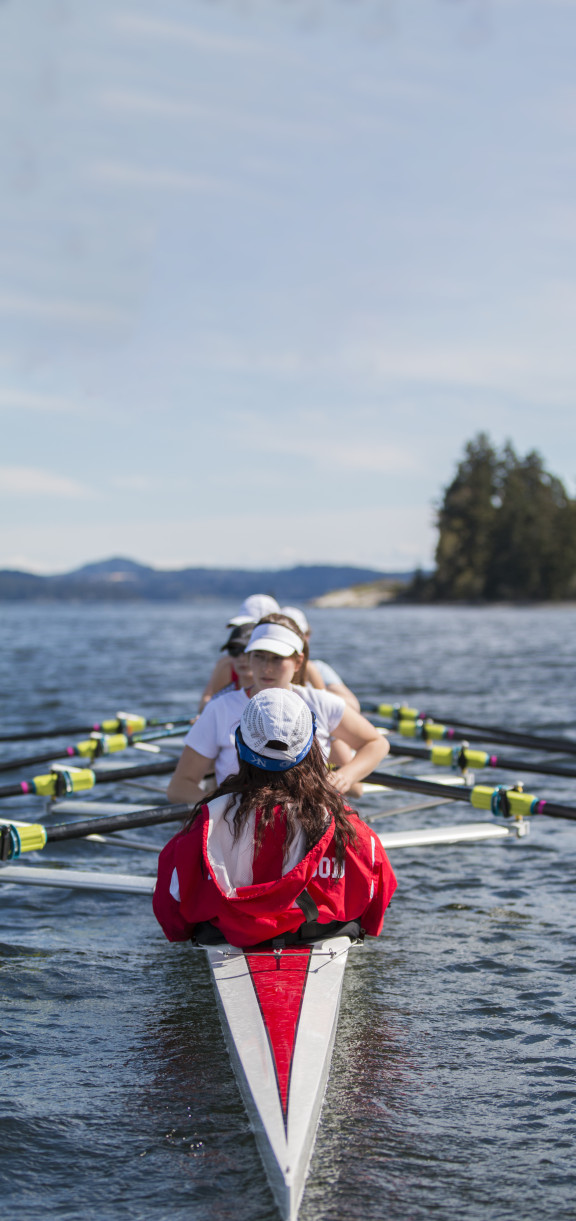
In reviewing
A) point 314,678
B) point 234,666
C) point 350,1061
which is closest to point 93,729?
point 234,666

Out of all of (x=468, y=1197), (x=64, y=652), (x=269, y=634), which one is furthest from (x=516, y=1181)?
(x=64, y=652)

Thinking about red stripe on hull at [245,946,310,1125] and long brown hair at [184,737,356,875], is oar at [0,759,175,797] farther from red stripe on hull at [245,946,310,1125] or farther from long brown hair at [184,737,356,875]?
long brown hair at [184,737,356,875]

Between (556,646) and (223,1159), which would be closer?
(223,1159)

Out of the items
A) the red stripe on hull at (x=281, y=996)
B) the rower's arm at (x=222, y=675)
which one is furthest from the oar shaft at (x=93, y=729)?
the red stripe on hull at (x=281, y=996)

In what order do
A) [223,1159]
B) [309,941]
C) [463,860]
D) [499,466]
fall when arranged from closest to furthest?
[223,1159] → [309,941] → [463,860] → [499,466]

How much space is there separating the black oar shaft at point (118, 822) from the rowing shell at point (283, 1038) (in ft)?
4.62

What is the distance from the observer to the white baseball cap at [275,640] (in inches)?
204

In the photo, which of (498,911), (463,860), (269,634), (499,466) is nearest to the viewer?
(269,634)

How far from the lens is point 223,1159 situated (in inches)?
139

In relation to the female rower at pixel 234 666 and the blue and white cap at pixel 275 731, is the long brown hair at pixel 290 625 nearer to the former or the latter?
the female rower at pixel 234 666

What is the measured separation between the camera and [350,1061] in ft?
14.1

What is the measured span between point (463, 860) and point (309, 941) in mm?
3867

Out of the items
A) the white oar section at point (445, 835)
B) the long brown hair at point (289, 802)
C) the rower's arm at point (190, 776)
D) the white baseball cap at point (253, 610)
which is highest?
the white baseball cap at point (253, 610)

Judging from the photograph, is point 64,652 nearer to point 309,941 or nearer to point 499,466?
point 309,941
